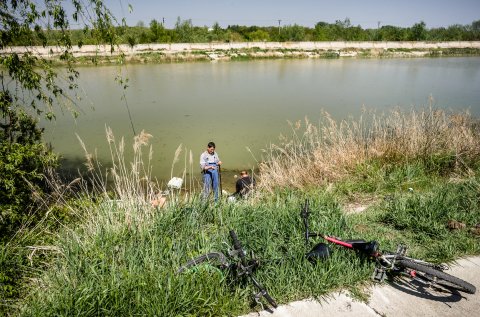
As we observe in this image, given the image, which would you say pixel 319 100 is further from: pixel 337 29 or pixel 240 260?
pixel 337 29

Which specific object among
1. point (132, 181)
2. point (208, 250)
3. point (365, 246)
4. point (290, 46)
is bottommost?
point (208, 250)

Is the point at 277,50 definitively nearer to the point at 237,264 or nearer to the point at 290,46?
the point at 290,46

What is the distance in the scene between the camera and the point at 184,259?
357 cm

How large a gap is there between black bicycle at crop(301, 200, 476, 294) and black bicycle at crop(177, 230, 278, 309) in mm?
786

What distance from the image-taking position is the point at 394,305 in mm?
3217

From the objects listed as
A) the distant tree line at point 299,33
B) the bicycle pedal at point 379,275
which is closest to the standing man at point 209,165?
the bicycle pedal at point 379,275

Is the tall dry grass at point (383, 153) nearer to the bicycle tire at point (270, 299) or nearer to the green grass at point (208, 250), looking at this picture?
the green grass at point (208, 250)

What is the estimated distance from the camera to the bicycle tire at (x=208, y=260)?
329 cm

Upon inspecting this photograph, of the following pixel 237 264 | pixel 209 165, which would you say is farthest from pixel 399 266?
pixel 209 165

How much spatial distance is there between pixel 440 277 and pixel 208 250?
2470mm

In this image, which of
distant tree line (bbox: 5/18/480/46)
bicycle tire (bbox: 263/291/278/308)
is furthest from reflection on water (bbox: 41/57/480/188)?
distant tree line (bbox: 5/18/480/46)

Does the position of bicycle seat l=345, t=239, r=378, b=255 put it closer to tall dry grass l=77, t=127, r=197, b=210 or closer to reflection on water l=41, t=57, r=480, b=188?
tall dry grass l=77, t=127, r=197, b=210

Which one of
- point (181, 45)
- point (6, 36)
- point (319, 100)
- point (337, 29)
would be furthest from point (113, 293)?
point (337, 29)

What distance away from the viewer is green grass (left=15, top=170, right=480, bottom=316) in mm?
2969
